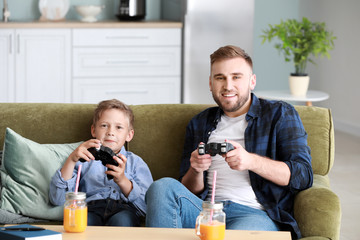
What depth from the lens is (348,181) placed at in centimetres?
438

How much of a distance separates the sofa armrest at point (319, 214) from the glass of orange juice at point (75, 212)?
78 cm

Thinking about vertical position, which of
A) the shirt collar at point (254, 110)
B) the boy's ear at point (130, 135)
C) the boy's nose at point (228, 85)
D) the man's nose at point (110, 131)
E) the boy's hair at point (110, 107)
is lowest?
the boy's ear at point (130, 135)

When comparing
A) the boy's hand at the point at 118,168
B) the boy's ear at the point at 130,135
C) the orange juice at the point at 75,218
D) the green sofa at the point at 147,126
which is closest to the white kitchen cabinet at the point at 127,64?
the green sofa at the point at 147,126

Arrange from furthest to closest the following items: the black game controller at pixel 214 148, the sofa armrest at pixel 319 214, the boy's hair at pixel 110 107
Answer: the boy's hair at pixel 110 107
the sofa armrest at pixel 319 214
the black game controller at pixel 214 148

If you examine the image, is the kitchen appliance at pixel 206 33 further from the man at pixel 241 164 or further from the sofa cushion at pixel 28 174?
the sofa cushion at pixel 28 174

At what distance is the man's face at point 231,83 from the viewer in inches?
91.8

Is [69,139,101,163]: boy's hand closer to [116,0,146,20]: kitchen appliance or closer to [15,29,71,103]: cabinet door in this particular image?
[15,29,71,103]: cabinet door

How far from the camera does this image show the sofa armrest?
207cm

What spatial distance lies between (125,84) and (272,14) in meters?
1.91

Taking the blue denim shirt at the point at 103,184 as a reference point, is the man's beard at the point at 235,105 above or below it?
above

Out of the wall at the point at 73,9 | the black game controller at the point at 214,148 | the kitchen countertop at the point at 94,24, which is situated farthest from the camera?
the wall at the point at 73,9

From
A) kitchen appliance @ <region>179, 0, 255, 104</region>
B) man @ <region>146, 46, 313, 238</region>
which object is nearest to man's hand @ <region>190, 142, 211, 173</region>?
man @ <region>146, 46, 313, 238</region>

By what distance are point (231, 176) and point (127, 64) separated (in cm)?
285

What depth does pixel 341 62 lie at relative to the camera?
6059 mm
